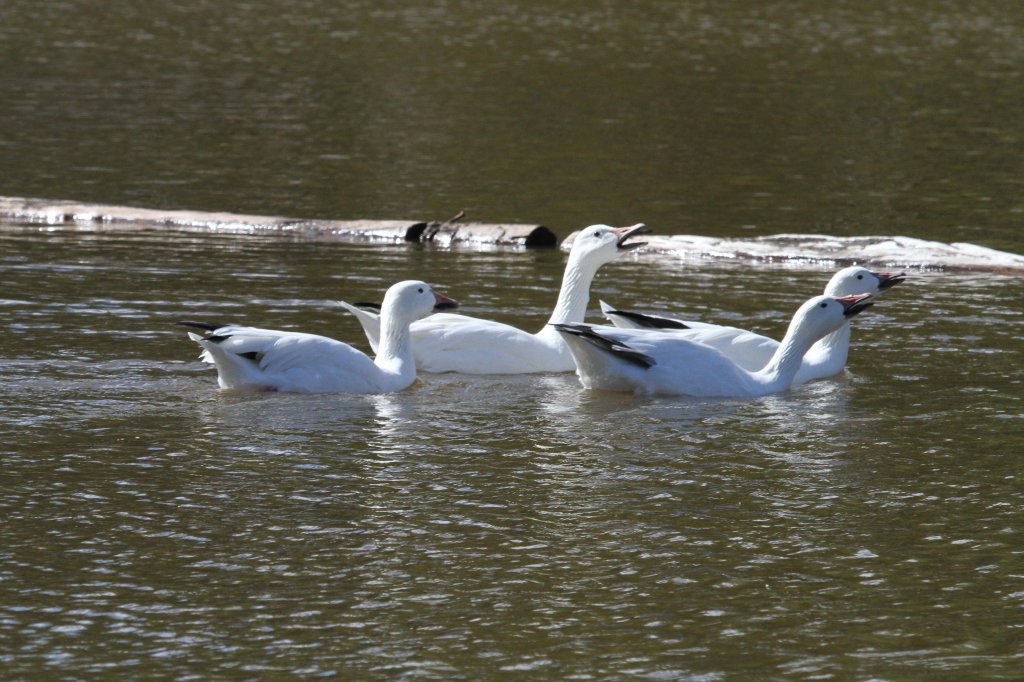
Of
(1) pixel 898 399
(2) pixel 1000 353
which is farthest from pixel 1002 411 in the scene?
(2) pixel 1000 353

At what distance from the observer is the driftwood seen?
20703mm

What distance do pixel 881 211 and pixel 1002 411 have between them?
38.1ft

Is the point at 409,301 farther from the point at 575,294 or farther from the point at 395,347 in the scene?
the point at 575,294

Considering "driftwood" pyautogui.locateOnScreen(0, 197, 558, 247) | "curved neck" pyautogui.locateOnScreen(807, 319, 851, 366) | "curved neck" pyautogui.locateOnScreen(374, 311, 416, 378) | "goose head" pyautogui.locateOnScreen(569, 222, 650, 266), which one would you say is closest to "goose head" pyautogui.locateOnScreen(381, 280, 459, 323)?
"curved neck" pyautogui.locateOnScreen(374, 311, 416, 378)

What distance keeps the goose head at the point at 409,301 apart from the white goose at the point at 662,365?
48.8 inches

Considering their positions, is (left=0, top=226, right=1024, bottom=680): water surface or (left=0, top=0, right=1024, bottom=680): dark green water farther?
(left=0, top=0, right=1024, bottom=680): dark green water

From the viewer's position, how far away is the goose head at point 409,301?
1328cm

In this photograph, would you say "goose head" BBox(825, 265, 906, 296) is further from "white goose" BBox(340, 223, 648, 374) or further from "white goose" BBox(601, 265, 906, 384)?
"white goose" BBox(340, 223, 648, 374)

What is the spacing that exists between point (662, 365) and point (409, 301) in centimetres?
202

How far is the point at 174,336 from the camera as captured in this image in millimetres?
14555

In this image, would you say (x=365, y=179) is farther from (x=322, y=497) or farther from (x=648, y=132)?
(x=322, y=497)

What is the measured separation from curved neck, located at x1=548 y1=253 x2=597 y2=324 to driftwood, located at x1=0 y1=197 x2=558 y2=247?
610cm

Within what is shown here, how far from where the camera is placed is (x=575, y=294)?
14320 millimetres

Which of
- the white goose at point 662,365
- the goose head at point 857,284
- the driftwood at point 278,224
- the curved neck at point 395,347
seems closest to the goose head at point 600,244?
the white goose at point 662,365
